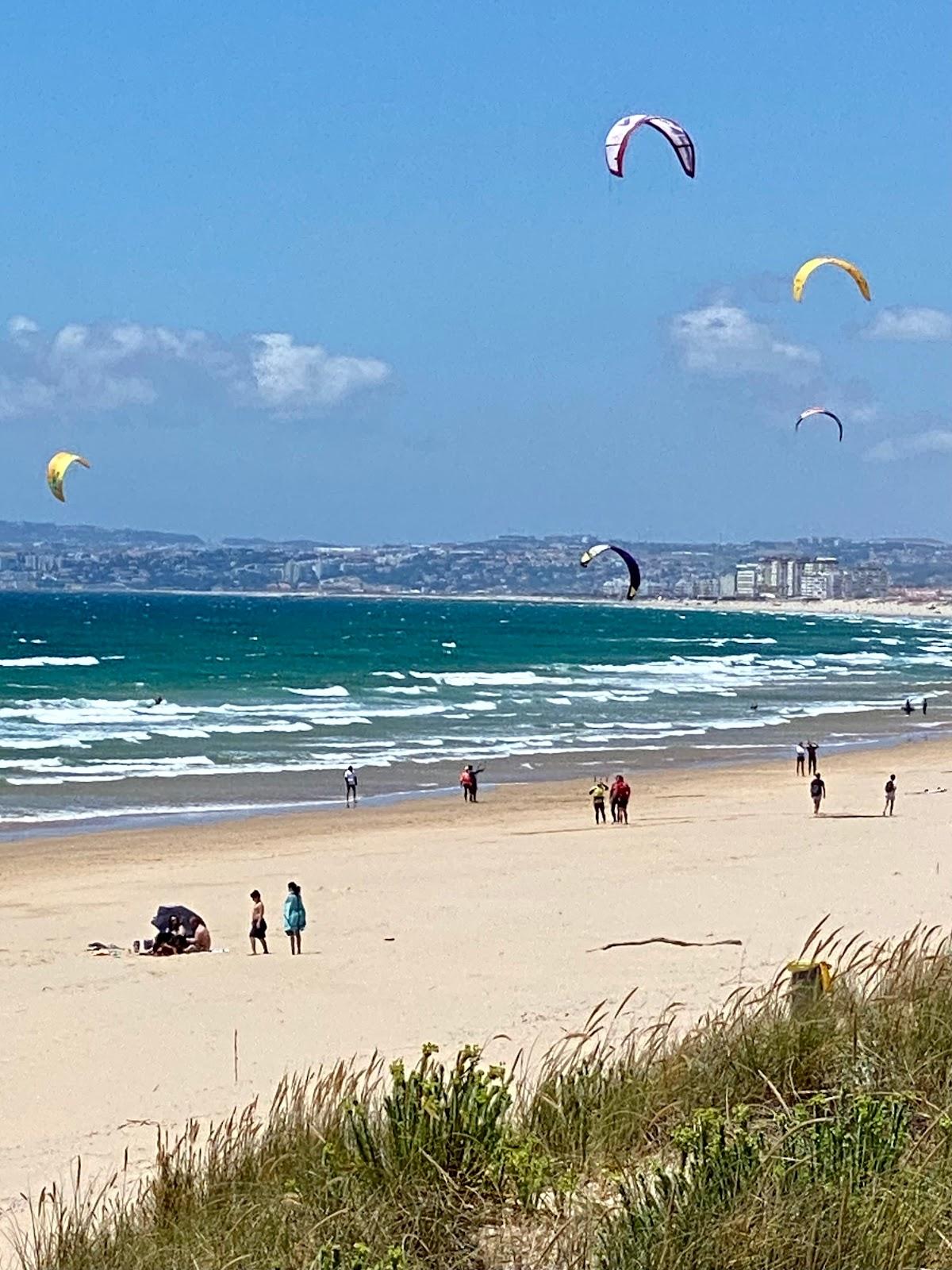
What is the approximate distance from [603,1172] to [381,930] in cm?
986

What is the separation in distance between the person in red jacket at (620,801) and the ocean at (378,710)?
550cm

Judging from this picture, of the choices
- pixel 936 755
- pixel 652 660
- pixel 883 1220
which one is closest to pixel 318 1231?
pixel 883 1220

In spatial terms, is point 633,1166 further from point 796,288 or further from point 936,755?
point 936,755

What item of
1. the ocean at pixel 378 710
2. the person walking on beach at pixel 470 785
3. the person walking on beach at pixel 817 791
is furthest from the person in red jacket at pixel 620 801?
the ocean at pixel 378 710

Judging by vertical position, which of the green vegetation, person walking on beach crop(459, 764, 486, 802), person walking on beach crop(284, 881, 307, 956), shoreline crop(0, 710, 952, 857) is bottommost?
shoreline crop(0, 710, 952, 857)

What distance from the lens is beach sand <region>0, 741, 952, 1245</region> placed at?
29.8ft

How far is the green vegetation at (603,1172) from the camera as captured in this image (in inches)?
147

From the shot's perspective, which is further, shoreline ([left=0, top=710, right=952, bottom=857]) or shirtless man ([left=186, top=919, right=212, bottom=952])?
shoreline ([left=0, top=710, right=952, bottom=857])

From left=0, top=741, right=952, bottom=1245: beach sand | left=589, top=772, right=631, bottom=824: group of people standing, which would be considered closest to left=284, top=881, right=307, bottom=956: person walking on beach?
left=0, top=741, right=952, bottom=1245: beach sand

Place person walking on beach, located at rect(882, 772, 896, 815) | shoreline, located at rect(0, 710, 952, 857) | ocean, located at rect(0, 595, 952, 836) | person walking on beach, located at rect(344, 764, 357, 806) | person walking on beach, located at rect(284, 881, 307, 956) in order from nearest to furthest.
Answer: person walking on beach, located at rect(284, 881, 307, 956) → person walking on beach, located at rect(882, 772, 896, 815) → shoreline, located at rect(0, 710, 952, 857) → person walking on beach, located at rect(344, 764, 357, 806) → ocean, located at rect(0, 595, 952, 836)

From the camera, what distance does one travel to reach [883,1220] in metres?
3.74

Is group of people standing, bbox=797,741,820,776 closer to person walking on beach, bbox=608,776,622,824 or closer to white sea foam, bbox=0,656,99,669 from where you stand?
person walking on beach, bbox=608,776,622,824

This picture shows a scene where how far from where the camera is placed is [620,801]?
23.2 meters

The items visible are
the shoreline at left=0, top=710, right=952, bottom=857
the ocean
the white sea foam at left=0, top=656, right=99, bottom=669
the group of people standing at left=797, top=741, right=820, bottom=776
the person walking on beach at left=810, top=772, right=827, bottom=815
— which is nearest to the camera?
the person walking on beach at left=810, top=772, right=827, bottom=815
